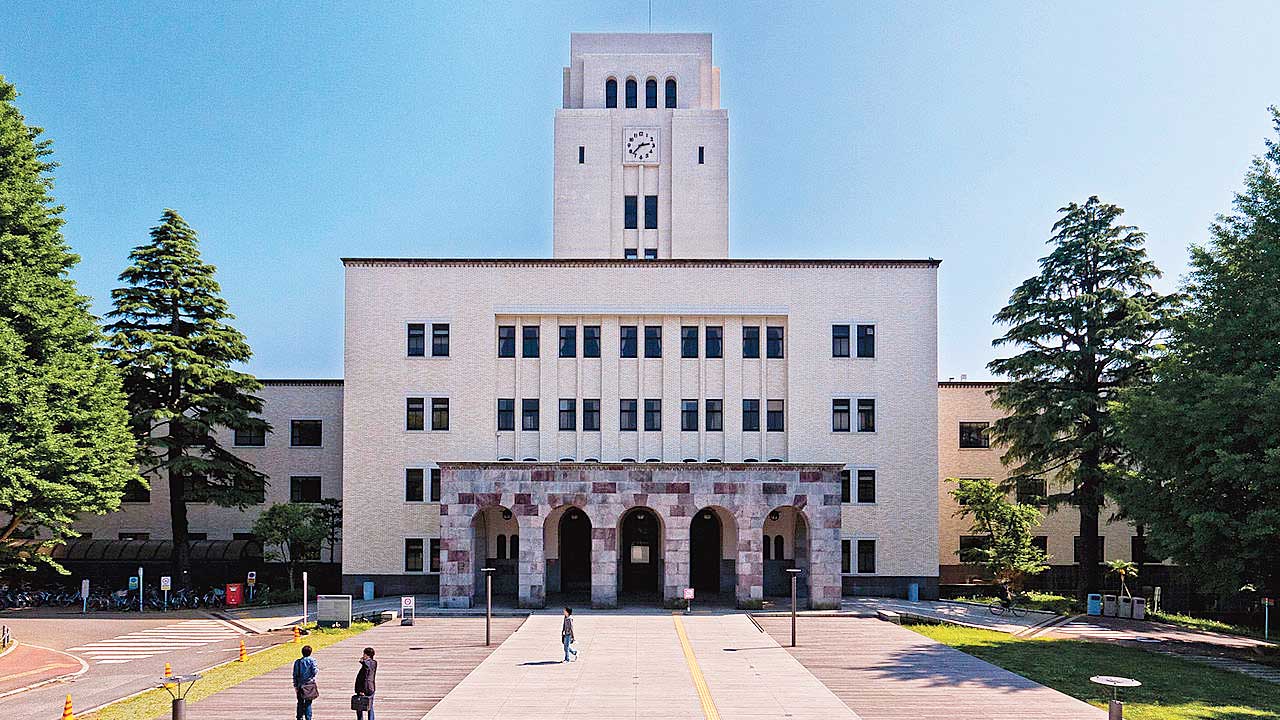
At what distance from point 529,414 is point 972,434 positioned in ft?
77.9

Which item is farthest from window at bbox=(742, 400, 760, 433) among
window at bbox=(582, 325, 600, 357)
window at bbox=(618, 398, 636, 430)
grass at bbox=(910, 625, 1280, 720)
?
grass at bbox=(910, 625, 1280, 720)

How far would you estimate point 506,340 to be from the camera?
4381cm

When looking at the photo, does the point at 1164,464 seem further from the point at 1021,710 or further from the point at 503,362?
the point at 503,362

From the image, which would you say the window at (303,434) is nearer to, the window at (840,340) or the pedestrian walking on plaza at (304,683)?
the window at (840,340)

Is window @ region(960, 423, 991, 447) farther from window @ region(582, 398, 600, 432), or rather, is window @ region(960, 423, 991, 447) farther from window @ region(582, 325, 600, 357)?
window @ region(582, 325, 600, 357)

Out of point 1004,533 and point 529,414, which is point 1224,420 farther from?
Answer: point 529,414

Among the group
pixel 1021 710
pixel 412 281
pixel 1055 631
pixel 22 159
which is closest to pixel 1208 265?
pixel 1055 631

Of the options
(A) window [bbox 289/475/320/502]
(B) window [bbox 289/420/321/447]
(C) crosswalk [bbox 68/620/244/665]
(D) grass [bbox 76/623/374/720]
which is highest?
(B) window [bbox 289/420/321/447]

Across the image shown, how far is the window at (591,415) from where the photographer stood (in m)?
43.1

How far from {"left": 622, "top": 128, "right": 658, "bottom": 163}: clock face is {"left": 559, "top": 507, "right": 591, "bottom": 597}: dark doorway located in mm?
22641

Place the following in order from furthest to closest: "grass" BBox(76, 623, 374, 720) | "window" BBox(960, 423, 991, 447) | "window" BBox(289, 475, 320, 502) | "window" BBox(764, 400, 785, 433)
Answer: "window" BBox(289, 475, 320, 502)
"window" BBox(960, 423, 991, 447)
"window" BBox(764, 400, 785, 433)
"grass" BBox(76, 623, 374, 720)

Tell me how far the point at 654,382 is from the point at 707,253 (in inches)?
542

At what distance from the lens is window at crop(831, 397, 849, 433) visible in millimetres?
43219

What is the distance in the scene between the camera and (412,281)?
43.9 m
